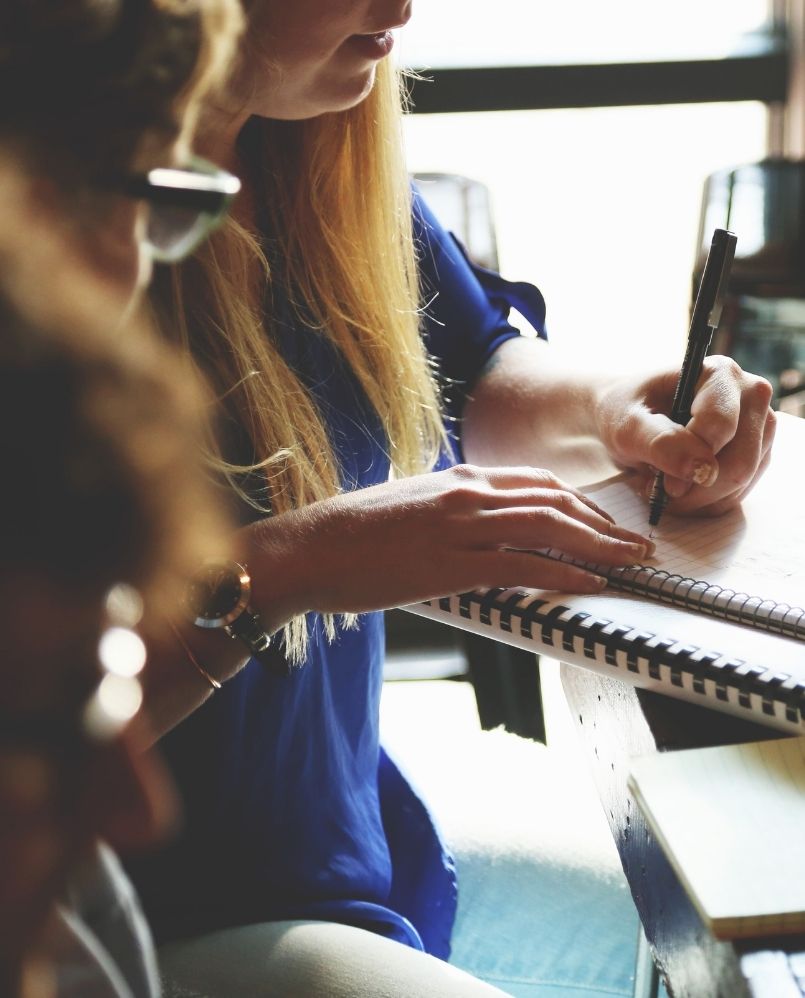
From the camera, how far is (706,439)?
0.74 m

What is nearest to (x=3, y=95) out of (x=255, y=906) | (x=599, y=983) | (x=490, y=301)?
(x=255, y=906)

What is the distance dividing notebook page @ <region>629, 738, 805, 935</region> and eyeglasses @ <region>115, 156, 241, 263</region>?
11.3 inches

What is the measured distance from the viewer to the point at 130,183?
293 millimetres

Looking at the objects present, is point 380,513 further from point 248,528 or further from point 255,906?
point 255,906

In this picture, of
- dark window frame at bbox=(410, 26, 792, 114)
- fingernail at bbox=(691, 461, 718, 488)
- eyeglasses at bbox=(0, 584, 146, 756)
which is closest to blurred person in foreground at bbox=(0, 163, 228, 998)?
eyeglasses at bbox=(0, 584, 146, 756)

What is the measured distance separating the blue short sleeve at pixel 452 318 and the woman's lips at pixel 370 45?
27 centimetres

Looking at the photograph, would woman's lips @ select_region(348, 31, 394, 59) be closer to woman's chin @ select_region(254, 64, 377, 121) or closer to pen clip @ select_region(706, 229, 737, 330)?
woman's chin @ select_region(254, 64, 377, 121)

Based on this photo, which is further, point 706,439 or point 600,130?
point 600,130

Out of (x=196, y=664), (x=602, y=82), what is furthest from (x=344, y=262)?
(x=602, y=82)

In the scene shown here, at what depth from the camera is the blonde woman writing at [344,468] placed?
0.62 meters

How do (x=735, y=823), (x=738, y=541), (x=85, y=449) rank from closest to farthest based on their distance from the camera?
(x=85, y=449) → (x=735, y=823) → (x=738, y=541)

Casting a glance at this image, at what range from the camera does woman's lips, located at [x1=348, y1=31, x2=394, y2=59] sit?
752 millimetres

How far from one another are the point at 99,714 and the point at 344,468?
65cm

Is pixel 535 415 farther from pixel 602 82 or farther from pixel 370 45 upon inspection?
pixel 602 82
